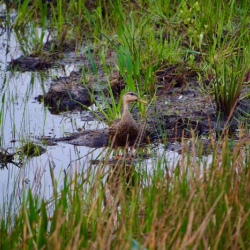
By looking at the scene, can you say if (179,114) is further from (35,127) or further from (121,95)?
(35,127)

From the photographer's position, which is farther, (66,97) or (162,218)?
(66,97)

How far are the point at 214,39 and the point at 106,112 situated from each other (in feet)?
4.65

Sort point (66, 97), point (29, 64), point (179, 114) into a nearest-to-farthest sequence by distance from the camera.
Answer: point (179, 114) < point (66, 97) < point (29, 64)

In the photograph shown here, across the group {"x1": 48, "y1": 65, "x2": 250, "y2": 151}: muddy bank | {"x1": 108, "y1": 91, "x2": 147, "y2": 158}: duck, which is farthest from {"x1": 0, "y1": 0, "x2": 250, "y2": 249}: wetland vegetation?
{"x1": 108, "y1": 91, "x2": 147, "y2": 158}: duck

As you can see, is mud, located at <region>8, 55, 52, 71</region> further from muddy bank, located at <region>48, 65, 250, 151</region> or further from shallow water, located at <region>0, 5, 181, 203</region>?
muddy bank, located at <region>48, 65, 250, 151</region>

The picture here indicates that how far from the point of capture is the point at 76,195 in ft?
11.7

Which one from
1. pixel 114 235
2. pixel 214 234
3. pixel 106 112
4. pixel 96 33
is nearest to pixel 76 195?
pixel 114 235

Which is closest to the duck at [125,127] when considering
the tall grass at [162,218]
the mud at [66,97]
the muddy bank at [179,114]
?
the muddy bank at [179,114]

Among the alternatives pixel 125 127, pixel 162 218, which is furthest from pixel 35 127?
pixel 162 218

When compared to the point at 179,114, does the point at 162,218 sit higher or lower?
lower

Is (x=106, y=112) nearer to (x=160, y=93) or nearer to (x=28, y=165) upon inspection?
(x=160, y=93)

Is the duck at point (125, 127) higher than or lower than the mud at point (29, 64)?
lower

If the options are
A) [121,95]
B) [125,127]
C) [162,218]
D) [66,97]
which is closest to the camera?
[162,218]

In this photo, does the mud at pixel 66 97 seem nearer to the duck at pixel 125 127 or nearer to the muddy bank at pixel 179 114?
the muddy bank at pixel 179 114
